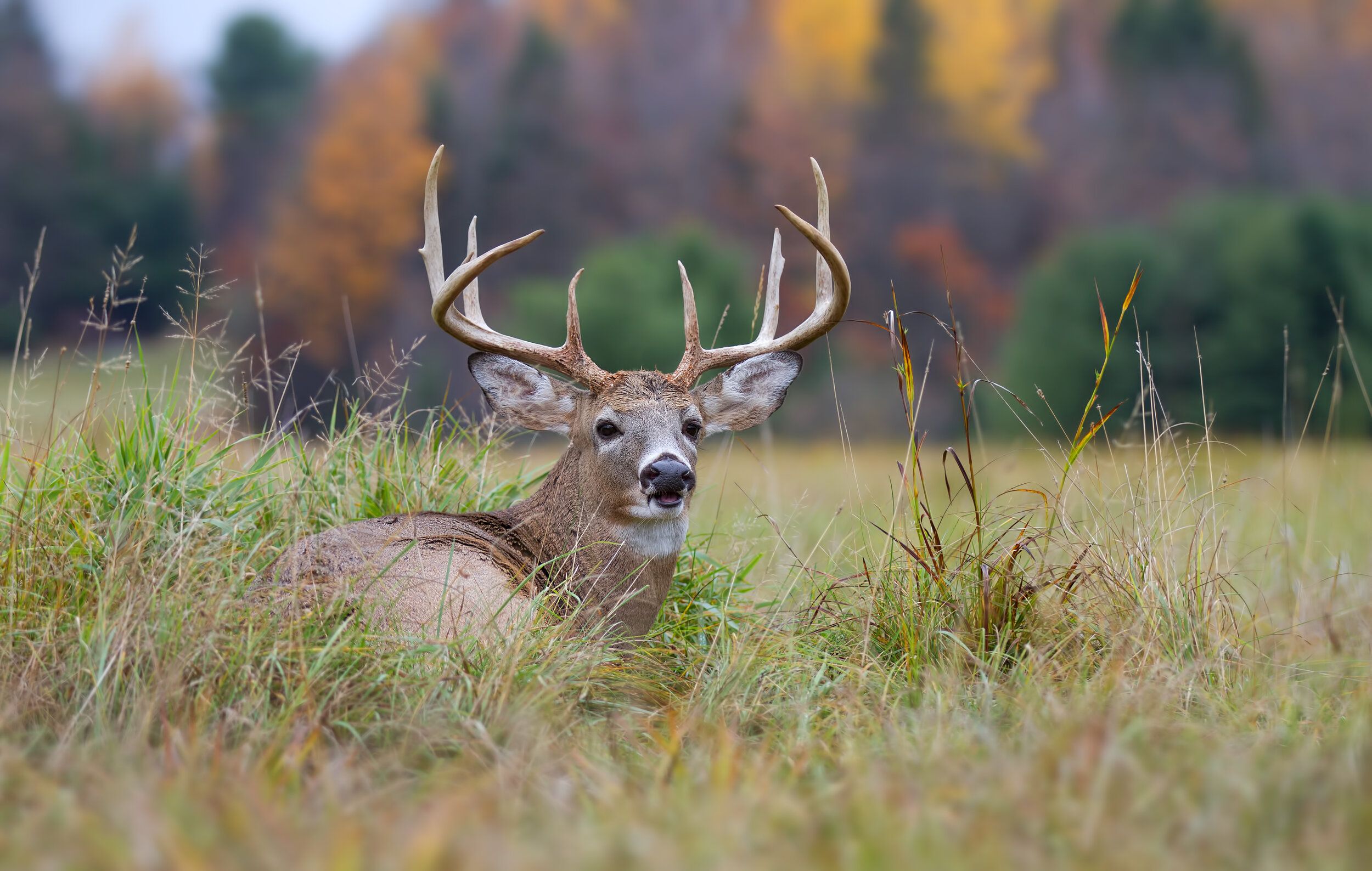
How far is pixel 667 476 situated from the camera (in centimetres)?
423

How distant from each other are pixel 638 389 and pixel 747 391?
0.52m

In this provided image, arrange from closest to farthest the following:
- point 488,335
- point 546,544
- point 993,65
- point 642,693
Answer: point 642,693
point 546,544
point 488,335
point 993,65

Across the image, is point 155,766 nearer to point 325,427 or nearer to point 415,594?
point 415,594

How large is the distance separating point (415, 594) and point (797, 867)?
6.32 feet

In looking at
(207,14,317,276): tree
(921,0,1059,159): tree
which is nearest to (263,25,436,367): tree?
(207,14,317,276): tree

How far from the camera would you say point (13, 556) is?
3619mm

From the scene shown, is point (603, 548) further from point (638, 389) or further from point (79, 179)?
point (79, 179)

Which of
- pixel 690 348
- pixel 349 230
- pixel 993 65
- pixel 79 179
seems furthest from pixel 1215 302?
pixel 79 179

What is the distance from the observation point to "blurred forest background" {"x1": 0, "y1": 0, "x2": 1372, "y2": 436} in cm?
2788

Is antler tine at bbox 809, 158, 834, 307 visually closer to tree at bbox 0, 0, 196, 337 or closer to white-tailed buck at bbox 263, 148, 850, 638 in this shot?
white-tailed buck at bbox 263, 148, 850, 638

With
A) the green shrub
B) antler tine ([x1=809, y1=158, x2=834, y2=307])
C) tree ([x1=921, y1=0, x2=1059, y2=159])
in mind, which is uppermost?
tree ([x1=921, y1=0, x2=1059, y2=159])

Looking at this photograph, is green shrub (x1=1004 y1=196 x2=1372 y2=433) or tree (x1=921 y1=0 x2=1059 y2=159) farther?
tree (x1=921 y1=0 x2=1059 y2=159)

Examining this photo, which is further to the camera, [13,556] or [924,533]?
[924,533]

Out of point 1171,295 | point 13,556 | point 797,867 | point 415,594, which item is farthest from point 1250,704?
point 1171,295
